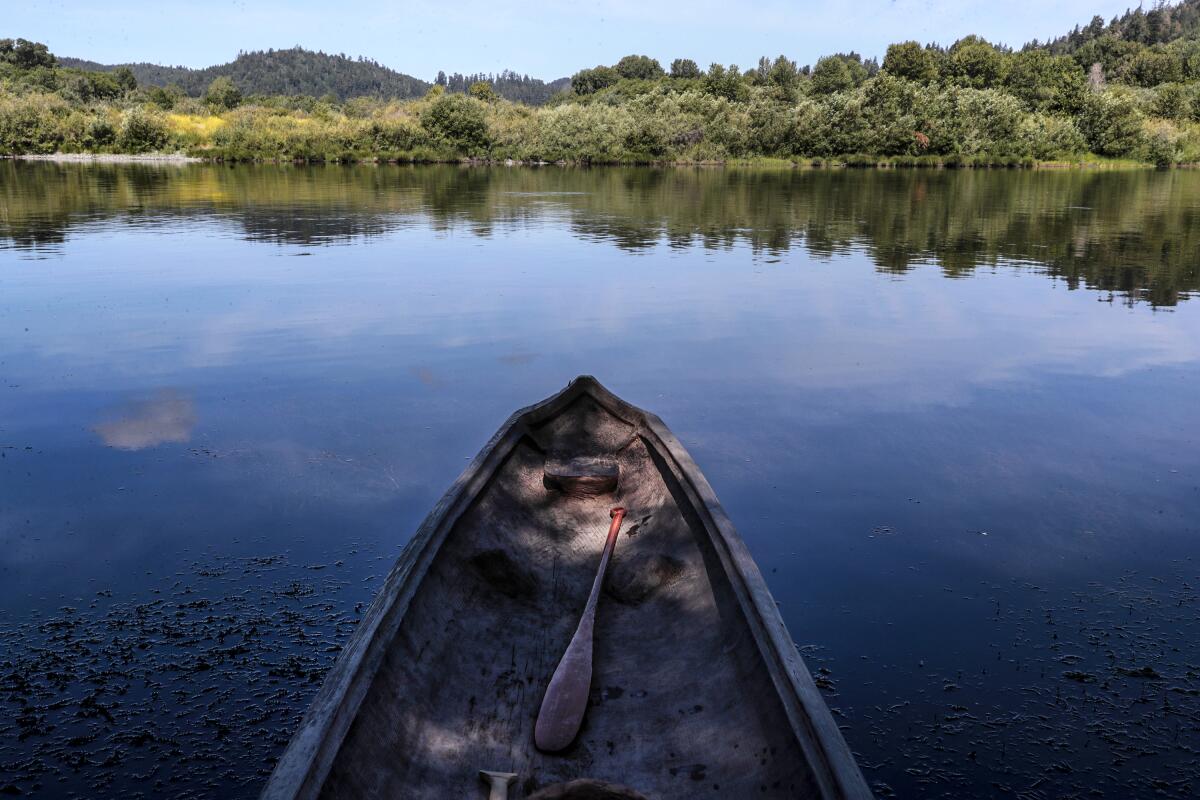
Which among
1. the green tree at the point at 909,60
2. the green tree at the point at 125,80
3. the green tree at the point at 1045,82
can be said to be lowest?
the green tree at the point at 1045,82

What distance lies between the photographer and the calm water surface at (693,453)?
5289mm

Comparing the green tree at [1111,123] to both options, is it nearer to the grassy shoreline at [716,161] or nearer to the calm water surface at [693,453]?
the grassy shoreline at [716,161]

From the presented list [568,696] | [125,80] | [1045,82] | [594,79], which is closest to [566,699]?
[568,696]

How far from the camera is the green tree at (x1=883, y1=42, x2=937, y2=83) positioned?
342 feet

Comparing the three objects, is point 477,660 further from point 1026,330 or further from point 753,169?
point 753,169

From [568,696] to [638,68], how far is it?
649 ft

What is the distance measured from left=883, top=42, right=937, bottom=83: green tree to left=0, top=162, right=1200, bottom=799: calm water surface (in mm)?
90395

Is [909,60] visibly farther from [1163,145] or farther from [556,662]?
[556,662]

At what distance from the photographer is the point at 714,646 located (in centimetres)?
485

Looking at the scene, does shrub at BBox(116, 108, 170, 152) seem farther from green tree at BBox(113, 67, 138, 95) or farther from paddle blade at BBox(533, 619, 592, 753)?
paddle blade at BBox(533, 619, 592, 753)

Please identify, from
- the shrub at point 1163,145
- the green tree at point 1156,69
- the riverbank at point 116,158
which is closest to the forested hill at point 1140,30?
the green tree at point 1156,69

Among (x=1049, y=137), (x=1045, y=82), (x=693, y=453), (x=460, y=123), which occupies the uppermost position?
(x=1045, y=82)

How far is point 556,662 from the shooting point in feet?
16.9

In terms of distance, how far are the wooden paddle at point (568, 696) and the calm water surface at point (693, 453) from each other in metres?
1.69
